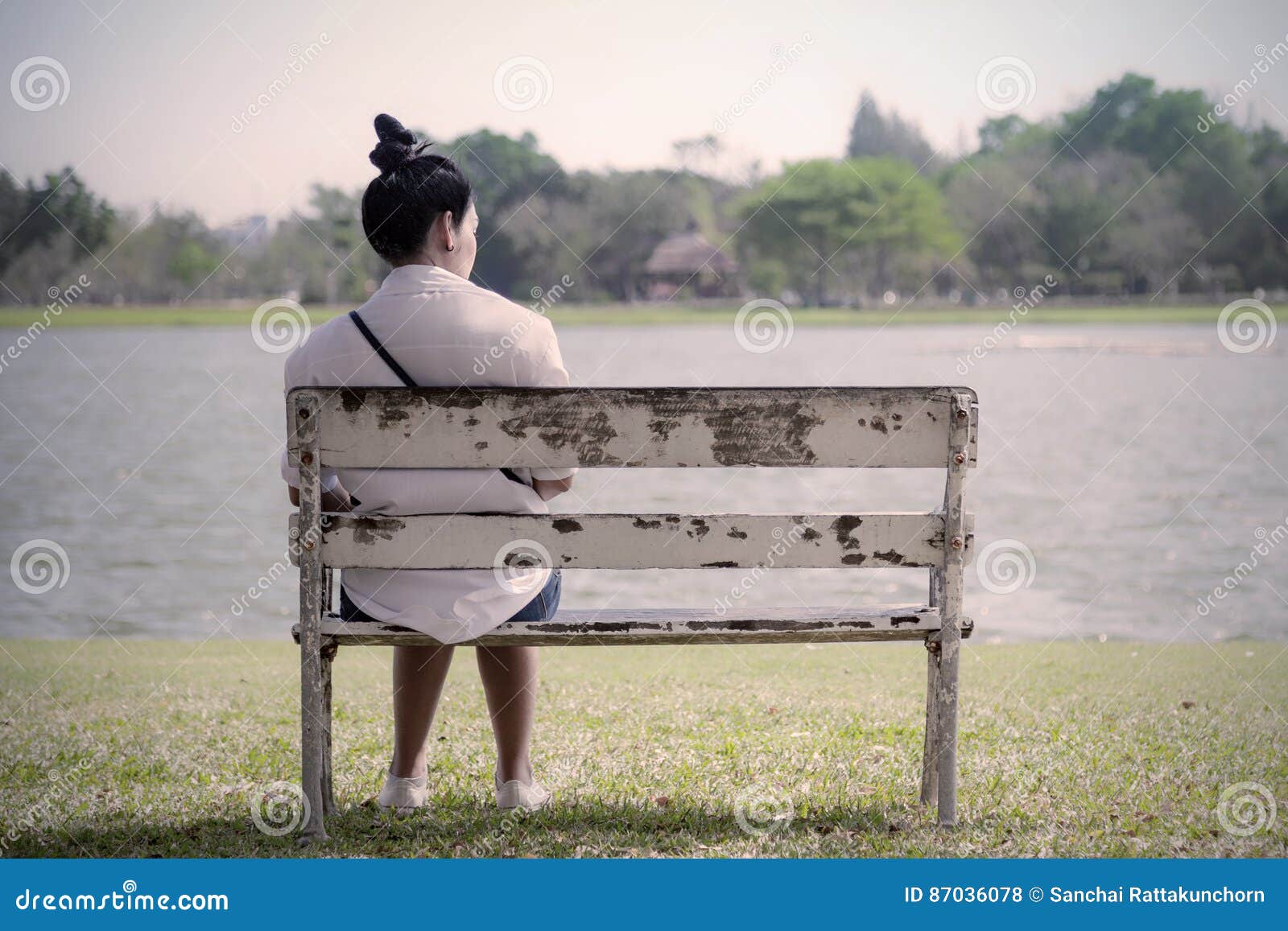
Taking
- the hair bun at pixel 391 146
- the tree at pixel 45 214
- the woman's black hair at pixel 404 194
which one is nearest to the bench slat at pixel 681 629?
the woman's black hair at pixel 404 194

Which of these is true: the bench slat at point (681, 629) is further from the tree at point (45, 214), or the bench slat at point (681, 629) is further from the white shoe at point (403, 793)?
the tree at point (45, 214)

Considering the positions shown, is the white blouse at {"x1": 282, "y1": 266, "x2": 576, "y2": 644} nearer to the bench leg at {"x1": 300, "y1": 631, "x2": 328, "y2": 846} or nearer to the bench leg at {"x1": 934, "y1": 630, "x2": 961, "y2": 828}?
the bench leg at {"x1": 300, "y1": 631, "x2": 328, "y2": 846}

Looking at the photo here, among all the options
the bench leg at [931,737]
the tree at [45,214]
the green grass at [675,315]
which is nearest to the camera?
the bench leg at [931,737]

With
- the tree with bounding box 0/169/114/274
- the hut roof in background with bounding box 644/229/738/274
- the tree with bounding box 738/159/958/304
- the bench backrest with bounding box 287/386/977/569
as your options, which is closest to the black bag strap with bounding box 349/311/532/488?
the bench backrest with bounding box 287/386/977/569

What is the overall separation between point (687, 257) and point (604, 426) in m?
87.7

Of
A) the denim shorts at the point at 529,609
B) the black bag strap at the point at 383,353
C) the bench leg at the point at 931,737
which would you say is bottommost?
the bench leg at the point at 931,737

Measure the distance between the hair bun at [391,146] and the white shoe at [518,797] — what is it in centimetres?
177

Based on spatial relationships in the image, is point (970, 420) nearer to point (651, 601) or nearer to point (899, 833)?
point (899, 833)

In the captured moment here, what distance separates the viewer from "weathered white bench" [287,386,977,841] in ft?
11.1

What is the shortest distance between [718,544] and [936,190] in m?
102

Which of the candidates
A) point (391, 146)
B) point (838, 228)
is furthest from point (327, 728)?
point (838, 228)

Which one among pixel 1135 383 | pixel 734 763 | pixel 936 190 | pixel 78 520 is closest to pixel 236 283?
pixel 936 190

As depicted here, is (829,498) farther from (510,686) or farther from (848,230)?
(848,230)

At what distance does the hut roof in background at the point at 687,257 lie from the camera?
293 ft
